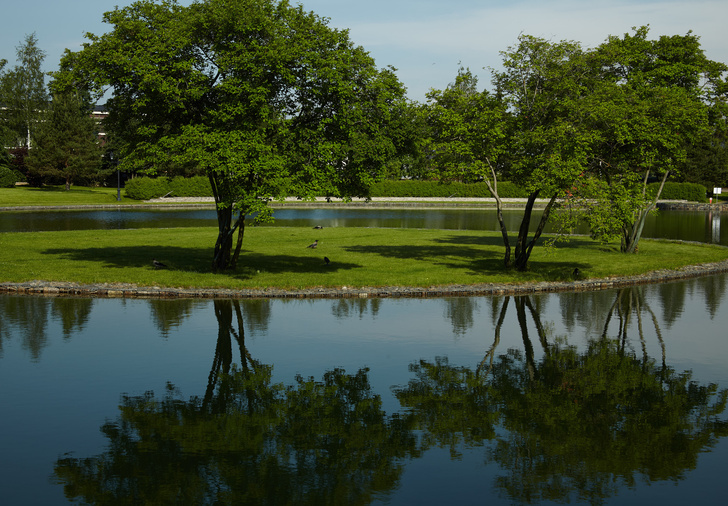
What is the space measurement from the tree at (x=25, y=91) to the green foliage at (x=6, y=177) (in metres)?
14.3

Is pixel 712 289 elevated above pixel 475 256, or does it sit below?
below

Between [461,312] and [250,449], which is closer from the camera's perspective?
[250,449]

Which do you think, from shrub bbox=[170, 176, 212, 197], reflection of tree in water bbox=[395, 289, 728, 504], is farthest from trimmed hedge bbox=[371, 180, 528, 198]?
reflection of tree in water bbox=[395, 289, 728, 504]

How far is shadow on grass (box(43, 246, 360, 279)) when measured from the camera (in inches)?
1199

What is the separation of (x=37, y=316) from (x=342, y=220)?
44.6 metres

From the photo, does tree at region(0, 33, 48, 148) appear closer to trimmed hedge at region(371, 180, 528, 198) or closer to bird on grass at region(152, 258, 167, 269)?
trimmed hedge at region(371, 180, 528, 198)

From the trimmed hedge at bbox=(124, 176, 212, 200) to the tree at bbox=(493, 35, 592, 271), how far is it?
66283 millimetres

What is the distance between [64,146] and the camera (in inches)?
3730

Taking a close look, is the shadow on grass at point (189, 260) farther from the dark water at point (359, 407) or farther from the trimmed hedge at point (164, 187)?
the trimmed hedge at point (164, 187)

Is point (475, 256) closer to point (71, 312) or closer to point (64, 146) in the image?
point (71, 312)

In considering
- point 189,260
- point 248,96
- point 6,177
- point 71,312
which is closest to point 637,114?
point 248,96

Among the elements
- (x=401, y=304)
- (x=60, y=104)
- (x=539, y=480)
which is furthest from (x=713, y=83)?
(x=60, y=104)

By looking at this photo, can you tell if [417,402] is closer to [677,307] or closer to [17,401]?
[17,401]

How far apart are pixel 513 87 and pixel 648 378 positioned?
55.1 ft
